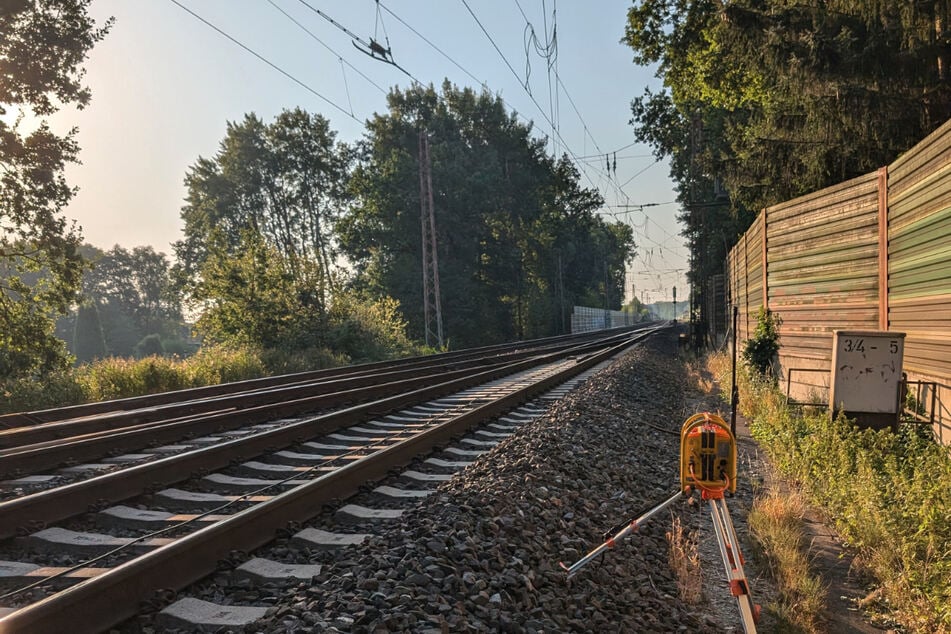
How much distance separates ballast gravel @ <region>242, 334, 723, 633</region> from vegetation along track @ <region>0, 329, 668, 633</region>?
2.31 feet

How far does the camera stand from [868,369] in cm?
727

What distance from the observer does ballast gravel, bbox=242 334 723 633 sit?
3.11 metres

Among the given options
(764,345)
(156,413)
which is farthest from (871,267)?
(156,413)

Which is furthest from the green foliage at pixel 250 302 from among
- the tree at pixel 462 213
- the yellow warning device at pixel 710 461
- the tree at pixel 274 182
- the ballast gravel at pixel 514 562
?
the tree at pixel 274 182

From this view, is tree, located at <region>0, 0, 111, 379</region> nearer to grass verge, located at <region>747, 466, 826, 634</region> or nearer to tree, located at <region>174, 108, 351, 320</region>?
grass verge, located at <region>747, 466, 826, 634</region>

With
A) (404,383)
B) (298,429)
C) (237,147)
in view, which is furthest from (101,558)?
(237,147)

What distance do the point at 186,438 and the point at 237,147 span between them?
5974cm

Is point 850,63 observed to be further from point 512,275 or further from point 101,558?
point 512,275

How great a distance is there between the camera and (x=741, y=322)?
17.3 metres

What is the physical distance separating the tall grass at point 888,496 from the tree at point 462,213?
129ft

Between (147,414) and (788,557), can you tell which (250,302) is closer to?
(147,414)

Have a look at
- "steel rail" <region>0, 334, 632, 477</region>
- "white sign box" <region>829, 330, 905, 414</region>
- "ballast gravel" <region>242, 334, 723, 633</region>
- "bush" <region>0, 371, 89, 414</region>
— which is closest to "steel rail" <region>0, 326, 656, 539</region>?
"steel rail" <region>0, 334, 632, 477</region>

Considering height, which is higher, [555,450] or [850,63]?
[850,63]

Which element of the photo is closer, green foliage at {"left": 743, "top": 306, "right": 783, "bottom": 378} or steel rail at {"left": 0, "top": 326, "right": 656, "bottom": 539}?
steel rail at {"left": 0, "top": 326, "right": 656, "bottom": 539}
